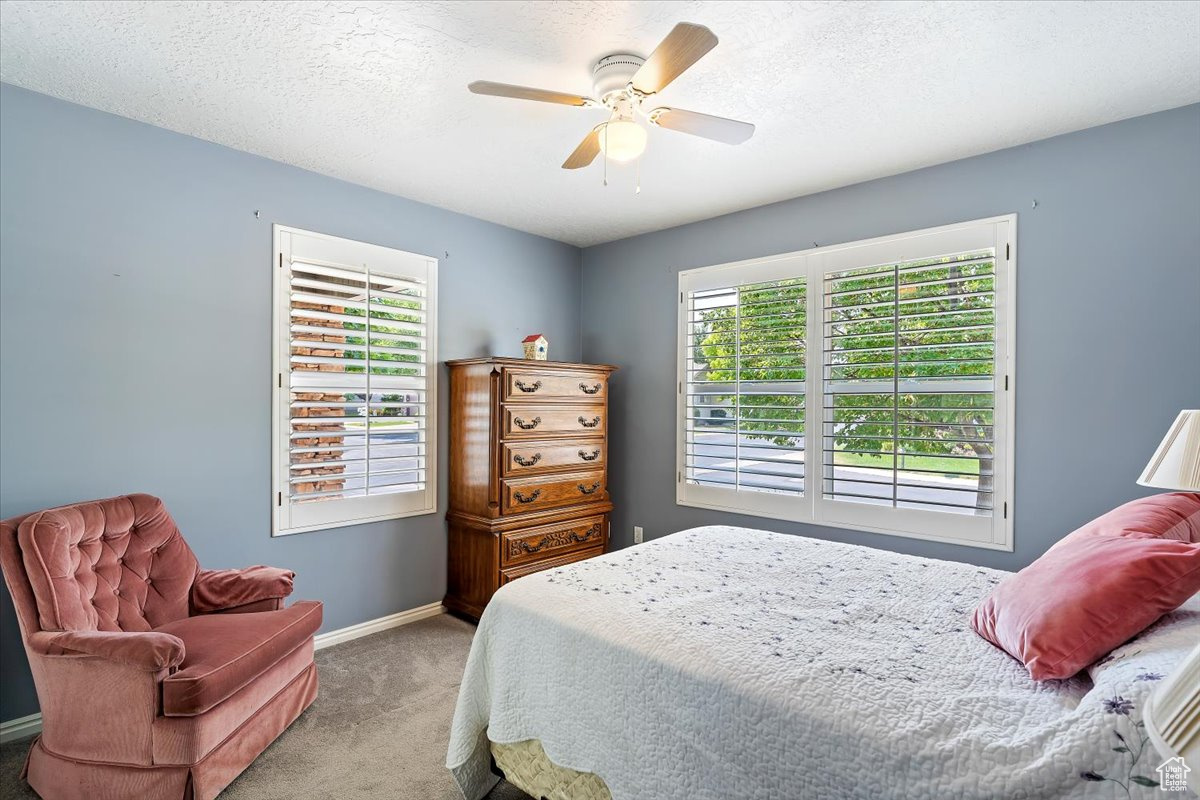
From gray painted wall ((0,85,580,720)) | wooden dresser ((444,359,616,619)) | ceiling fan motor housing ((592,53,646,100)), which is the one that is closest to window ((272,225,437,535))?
gray painted wall ((0,85,580,720))

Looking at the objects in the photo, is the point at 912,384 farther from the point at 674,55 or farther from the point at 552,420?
the point at 674,55

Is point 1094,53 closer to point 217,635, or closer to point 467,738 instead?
point 467,738

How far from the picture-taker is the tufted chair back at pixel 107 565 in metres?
2.01

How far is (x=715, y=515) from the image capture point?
4.00 meters

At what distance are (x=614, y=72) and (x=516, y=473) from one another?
7.61 ft

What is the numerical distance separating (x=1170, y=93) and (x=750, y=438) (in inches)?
96.2

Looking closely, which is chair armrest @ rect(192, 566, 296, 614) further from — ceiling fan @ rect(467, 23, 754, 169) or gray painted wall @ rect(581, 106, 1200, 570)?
gray painted wall @ rect(581, 106, 1200, 570)

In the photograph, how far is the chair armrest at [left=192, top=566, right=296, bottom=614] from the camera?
99.7 inches

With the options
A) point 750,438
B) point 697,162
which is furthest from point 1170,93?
point 750,438

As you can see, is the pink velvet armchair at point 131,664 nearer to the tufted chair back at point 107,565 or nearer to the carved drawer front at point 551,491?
the tufted chair back at point 107,565

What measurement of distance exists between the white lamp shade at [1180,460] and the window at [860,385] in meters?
1.21

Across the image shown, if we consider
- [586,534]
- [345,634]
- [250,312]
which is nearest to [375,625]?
[345,634]

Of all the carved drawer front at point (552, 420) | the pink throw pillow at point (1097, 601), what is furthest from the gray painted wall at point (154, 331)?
the pink throw pillow at point (1097, 601)

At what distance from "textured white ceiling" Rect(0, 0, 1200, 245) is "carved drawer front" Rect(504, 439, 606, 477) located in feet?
5.35
